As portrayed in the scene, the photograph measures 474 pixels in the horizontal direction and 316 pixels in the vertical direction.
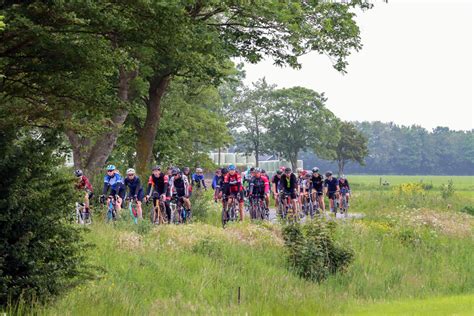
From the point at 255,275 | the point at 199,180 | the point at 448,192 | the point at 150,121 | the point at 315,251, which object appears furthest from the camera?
the point at 448,192

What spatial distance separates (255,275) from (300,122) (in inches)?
2536

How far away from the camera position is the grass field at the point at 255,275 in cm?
1216

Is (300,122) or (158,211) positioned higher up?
(300,122)

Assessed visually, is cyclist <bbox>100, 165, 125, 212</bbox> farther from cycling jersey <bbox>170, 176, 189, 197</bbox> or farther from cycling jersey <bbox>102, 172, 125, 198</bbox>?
cycling jersey <bbox>170, 176, 189, 197</bbox>

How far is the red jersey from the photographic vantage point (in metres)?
23.7

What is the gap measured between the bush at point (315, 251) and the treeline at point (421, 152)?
12777cm

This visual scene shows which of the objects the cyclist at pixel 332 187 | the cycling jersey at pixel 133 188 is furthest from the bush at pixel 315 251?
the cyclist at pixel 332 187

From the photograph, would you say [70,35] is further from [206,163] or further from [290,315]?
[206,163]

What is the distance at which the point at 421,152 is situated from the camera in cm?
14775

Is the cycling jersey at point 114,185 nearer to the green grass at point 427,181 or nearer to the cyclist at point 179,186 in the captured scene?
the cyclist at point 179,186

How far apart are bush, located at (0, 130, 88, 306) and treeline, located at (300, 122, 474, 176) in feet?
449

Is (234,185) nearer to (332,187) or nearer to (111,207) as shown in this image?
(111,207)

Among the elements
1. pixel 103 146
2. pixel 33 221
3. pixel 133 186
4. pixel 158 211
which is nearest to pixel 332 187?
pixel 103 146

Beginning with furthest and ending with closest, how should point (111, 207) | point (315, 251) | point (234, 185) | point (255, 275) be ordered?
point (234, 185)
point (111, 207)
point (315, 251)
point (255, 275)
